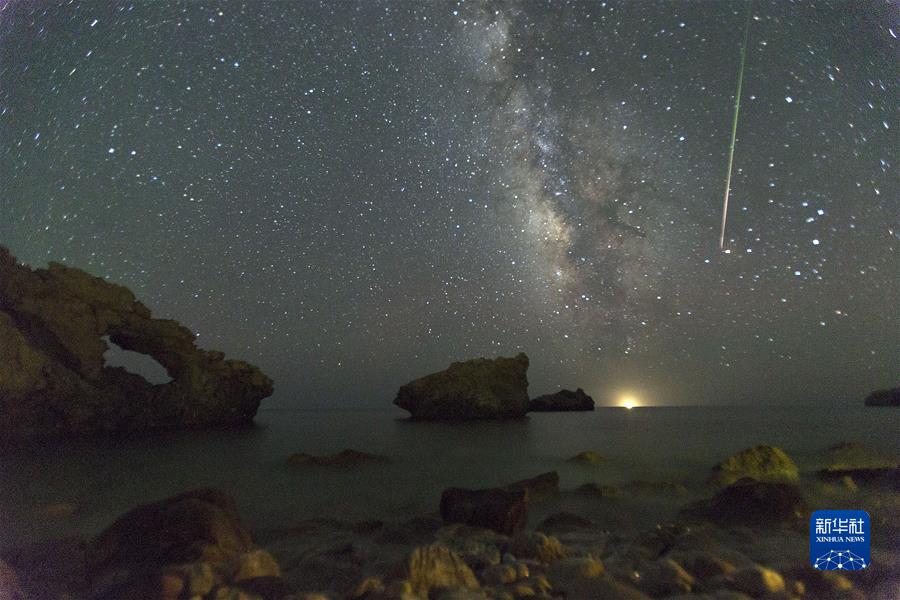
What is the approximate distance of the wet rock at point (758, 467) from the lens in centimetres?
927

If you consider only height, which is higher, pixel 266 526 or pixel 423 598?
pixel 423 598

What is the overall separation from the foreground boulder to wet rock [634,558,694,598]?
2.84 metres

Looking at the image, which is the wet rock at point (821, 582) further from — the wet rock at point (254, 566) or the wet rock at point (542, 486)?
the wet rock at point (254, 566)

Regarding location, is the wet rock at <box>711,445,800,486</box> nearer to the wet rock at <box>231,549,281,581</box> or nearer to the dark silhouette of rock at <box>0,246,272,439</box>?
the wet rock at <box>231,549,281,581</box>

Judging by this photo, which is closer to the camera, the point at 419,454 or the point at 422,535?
the point at 422,535

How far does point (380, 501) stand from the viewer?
8.25 m

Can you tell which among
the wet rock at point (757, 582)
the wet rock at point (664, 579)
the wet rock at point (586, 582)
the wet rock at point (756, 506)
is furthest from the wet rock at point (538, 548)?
the wet rock at point (756, 506)

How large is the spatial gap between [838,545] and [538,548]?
8.61 ft

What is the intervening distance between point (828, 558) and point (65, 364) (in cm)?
3194

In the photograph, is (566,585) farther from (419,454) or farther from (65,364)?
(65,364)

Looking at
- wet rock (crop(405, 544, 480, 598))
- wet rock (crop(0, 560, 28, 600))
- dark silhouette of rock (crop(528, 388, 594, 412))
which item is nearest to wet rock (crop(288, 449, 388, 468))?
wet rock (crop(0, 560, 28, 600))

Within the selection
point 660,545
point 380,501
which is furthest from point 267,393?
point 660,545

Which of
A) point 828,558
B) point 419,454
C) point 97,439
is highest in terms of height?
point 828,558

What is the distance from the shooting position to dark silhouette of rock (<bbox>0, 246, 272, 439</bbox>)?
21.3 metres
